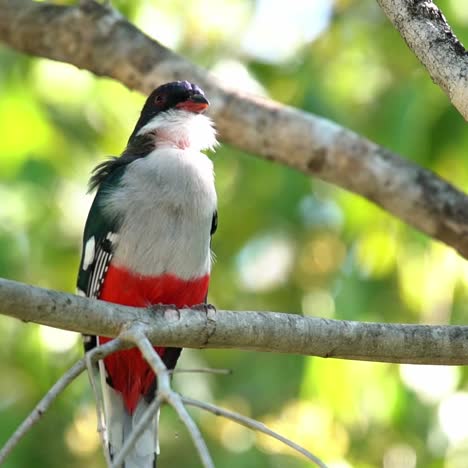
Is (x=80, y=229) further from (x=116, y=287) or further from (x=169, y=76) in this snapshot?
(x=116, y=287)

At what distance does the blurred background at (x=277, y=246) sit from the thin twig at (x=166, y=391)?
2.34 metres

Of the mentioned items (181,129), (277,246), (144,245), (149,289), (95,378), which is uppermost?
(277,246)

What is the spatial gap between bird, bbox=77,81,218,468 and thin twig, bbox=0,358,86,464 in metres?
1.49

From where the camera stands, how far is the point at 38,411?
2500mm

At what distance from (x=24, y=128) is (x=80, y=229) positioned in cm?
78

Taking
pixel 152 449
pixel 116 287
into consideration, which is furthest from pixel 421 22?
pixel 152 449

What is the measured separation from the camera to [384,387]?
200 inches

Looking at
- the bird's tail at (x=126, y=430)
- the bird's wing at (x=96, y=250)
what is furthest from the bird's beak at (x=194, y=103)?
the bird's tail at (x=126, y=430)

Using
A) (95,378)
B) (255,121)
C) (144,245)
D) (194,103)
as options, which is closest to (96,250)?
(144,245)

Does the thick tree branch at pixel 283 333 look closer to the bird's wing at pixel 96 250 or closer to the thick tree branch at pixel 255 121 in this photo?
the bird's wing at pixel 96 250

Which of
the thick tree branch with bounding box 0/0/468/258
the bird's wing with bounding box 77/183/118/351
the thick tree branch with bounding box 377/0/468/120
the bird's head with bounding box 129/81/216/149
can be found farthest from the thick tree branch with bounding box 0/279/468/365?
the bird's head with bounding box 129/81/216/149

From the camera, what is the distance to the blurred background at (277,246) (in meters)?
5.14

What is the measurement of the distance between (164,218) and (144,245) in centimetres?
14

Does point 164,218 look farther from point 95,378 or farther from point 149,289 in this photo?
point 95,378
